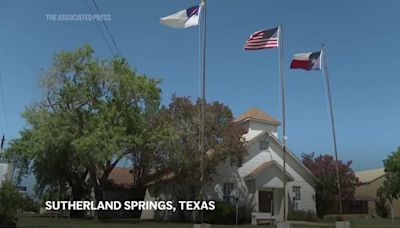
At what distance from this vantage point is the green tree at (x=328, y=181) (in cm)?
4831

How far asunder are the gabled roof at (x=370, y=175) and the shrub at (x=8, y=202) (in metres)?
48.7

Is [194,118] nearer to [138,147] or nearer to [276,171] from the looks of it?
[138,147]

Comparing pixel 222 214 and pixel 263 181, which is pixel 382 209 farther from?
pixel 222 214

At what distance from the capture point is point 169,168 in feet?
126

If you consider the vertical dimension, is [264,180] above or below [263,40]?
below

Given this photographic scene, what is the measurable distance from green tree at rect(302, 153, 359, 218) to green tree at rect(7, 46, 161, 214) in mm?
19038

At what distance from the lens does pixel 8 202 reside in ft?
78.7

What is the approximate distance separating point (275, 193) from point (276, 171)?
228 centimetres

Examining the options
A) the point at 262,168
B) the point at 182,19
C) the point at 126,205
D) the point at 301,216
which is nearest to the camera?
the point at 182,19

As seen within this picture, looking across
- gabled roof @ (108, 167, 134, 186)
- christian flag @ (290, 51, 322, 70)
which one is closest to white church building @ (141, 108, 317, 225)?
gabled roof @ (108, 167, 134, 186)

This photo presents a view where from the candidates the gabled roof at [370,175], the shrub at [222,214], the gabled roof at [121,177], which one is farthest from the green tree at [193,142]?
the gabled roof at [370,175]

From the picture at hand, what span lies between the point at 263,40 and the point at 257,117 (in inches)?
1011

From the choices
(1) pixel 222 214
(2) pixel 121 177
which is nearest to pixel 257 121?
(1) pixel 222 214

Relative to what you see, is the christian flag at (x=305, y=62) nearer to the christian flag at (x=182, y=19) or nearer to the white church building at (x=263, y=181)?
the christian flag at (x=182, y=19)
